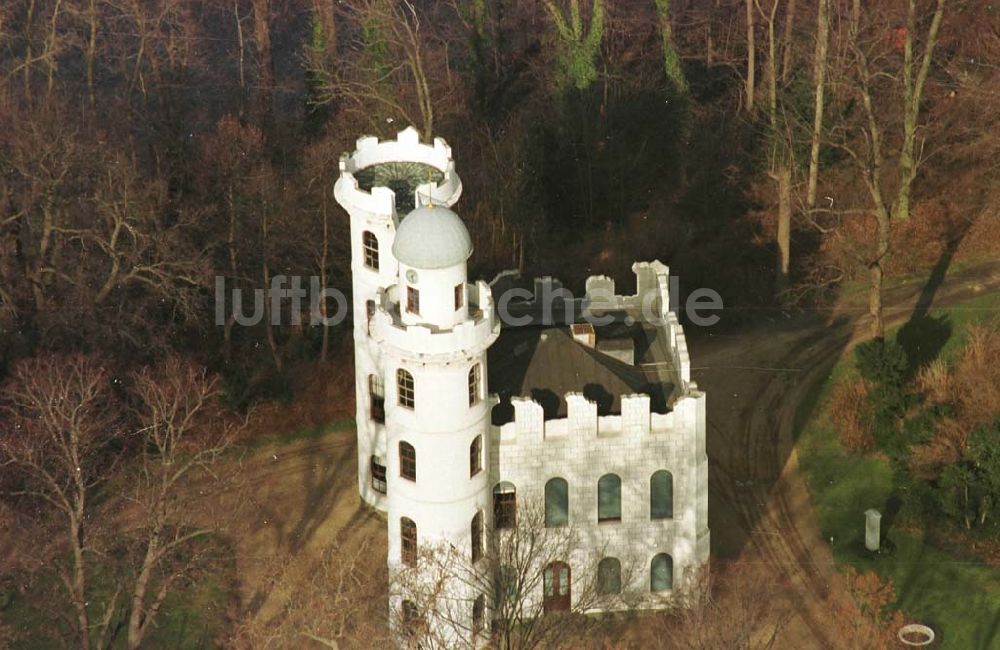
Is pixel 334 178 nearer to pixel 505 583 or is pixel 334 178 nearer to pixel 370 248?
pixel 370 248

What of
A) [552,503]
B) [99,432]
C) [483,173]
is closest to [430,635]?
[552,503]

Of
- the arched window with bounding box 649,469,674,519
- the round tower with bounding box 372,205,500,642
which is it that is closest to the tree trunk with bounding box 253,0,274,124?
the round tower with bounding box 372,205,500,642

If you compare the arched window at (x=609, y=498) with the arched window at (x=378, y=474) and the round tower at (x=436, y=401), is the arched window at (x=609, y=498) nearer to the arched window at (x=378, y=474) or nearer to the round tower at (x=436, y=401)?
the round tower at (x=436, y=401)

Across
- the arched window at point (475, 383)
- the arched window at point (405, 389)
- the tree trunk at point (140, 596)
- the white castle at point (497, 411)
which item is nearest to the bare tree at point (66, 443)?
the tree trunk at point (140, 596)

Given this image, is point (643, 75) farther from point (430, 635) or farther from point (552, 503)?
→ point (430, 635)

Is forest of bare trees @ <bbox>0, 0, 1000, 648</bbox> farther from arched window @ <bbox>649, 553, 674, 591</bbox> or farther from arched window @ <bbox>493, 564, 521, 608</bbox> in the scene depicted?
arched window @ <bbox>493, 564, 521, 608</bbox>
